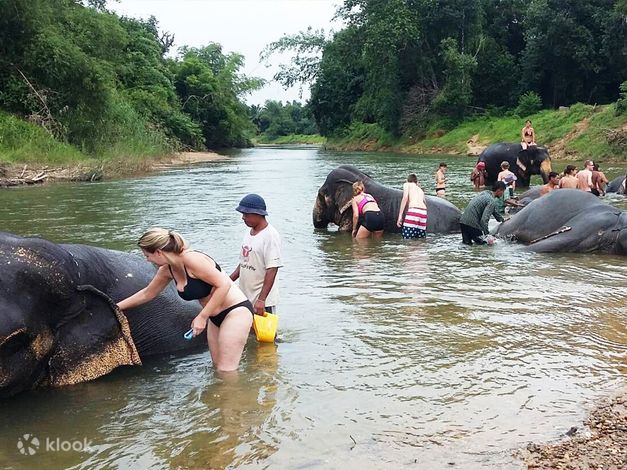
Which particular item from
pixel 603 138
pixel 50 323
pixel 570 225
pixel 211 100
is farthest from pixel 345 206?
pixel 211 100

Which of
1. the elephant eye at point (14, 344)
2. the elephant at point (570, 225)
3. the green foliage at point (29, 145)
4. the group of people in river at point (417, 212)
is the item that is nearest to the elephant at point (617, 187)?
the group of people in river at point (417, 212)

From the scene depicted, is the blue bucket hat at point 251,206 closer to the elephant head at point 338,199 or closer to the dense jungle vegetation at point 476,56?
the elephant head at point 338,199

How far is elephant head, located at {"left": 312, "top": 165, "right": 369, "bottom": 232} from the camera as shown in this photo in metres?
12.6

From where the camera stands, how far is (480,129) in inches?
1737

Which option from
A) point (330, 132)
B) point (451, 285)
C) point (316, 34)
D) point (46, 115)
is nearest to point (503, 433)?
point (451, 285)

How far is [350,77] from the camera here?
61562 millimetres

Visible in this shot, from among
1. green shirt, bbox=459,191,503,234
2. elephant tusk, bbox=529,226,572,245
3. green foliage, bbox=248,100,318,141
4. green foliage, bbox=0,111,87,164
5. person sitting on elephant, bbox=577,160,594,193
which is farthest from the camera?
green foliage, bbox=248,100,318,141

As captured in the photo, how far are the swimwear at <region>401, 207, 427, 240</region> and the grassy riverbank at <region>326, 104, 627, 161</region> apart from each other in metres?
21.2

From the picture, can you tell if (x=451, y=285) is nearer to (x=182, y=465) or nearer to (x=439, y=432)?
(x=439, y=432)

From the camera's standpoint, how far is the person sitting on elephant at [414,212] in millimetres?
11617

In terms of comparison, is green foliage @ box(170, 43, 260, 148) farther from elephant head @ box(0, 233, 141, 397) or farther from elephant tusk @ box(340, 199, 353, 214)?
elephant head @ box(0, 233, 141, 397)

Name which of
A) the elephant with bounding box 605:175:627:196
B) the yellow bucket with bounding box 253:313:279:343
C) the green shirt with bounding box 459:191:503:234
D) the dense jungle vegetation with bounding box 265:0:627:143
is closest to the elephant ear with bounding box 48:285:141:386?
the yellow bucket with bounding box 253:313:279:343

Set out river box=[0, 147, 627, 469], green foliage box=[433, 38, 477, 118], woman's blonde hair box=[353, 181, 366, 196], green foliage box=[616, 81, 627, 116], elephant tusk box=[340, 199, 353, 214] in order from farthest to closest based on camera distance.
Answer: green foliage box=[433, 38, 477, 118], green foliage box=[616, 81, 627, 116], elephant tusk box=[340, 199, 353, 214], woman's blonde hair box=[353, 181, 366, 196], river box=[0, 147, 627, 469]

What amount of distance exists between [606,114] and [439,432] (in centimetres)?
3309
